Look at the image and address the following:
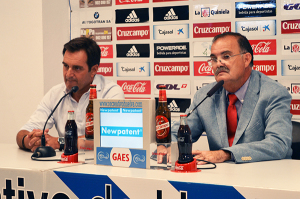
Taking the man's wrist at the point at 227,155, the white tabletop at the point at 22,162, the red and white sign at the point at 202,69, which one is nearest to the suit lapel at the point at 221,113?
the man's wrist at the point at 227,155

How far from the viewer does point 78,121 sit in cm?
232

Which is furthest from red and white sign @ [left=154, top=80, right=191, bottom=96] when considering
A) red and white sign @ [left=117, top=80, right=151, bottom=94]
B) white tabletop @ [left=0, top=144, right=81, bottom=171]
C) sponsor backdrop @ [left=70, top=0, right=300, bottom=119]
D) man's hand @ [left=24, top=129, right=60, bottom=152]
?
white tabletop @ [left=0, top=144, right=81, bottom=171]

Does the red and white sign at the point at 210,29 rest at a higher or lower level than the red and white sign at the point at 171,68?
higher

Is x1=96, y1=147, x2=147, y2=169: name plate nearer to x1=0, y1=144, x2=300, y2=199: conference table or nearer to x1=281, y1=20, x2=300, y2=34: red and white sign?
x1=0, y1=144, x2=300, y2=199: conference table

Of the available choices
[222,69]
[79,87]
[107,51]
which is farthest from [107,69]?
[222,69]

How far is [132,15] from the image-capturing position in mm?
3555

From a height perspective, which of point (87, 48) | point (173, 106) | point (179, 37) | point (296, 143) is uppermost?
point (179, 37)

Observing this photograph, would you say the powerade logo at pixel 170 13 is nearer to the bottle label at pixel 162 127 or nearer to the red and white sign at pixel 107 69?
the red and white sign at pixel 107 69

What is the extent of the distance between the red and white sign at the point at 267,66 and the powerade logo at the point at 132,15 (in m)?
1.27

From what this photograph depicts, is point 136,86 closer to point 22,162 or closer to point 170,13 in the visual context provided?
point 170,13

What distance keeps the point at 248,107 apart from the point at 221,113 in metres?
0.16

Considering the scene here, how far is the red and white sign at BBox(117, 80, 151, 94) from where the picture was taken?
3.53 m

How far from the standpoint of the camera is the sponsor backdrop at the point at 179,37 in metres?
3.09

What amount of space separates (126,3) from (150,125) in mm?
Result: 2594
